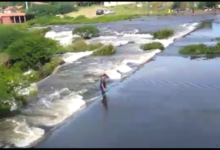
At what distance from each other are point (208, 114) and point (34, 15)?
83512mm

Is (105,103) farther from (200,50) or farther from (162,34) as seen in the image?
(162,34)

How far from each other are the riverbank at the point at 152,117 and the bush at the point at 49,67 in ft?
20.7

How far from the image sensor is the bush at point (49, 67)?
25252 millimetres

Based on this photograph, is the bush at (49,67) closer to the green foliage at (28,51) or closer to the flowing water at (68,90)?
the flowing water at (68,90)

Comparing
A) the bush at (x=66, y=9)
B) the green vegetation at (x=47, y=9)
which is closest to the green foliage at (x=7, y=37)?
the green vegetation at (x=47, y=9)

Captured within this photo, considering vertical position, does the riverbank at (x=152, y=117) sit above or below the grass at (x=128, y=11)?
above

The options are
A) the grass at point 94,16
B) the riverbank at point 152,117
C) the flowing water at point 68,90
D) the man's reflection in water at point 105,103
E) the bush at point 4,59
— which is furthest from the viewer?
the grass at point 94,16

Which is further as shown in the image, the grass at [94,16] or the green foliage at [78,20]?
the grass at [94,16]

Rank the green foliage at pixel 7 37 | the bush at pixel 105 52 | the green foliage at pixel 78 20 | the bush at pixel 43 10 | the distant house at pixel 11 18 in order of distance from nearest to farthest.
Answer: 1. the green foliage at pixel 7 37
2. the bush at pixel 105 52
3. the green foliage at pixel 78 20
4. the distant house at pixel 11 18
5. the bush at pixel 43 10

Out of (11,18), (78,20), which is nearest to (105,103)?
(78,20)

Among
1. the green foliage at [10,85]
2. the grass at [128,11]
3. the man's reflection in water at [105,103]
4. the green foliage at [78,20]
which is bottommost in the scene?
the green foliage at [78,20]

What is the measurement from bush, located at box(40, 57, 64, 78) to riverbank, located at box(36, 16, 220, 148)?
6.31 meters

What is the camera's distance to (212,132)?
13.0m

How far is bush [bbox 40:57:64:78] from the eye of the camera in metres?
25.3
